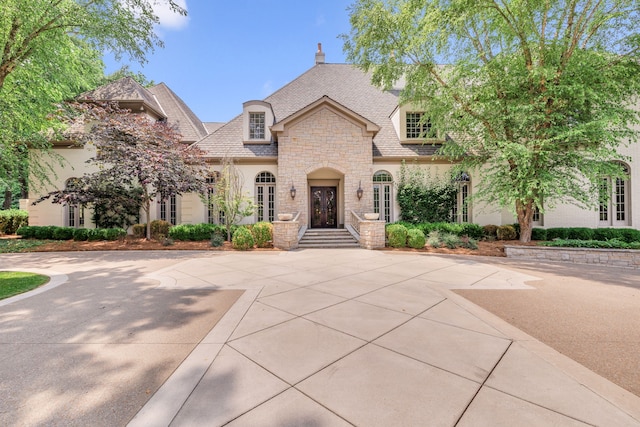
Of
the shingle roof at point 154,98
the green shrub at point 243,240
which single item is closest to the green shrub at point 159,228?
the green shrub at point 243,240

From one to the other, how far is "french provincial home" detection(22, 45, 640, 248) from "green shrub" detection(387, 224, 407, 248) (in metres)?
1.93

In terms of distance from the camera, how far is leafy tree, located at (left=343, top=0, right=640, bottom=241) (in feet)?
29.5

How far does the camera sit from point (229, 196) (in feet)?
40.8

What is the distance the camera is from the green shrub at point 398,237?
35.9 feet

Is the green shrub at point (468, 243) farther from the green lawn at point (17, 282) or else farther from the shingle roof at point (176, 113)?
the shingle roof at point (176, 113)

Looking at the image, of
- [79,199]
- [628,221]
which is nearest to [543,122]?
[628,221]

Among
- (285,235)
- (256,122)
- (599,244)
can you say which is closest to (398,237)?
(285,235)

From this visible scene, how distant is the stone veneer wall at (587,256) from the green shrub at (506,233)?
2990mm

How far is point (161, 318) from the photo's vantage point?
3838mm

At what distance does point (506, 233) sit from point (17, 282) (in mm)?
17847

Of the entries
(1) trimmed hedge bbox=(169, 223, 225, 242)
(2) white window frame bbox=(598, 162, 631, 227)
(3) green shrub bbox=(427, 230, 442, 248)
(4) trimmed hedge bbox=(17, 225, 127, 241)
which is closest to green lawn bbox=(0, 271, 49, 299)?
(1) trimmed hedge bbox=(169, 223, 225, 242)

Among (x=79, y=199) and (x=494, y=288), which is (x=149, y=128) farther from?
(x=494, y=288)

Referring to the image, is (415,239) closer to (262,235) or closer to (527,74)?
(262,235)

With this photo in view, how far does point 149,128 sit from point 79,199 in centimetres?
448
